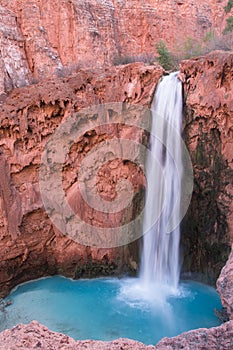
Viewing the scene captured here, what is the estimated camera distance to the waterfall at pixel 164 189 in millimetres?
9328

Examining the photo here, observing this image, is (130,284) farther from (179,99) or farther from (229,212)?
(179,99)

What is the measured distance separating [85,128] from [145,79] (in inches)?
85.6

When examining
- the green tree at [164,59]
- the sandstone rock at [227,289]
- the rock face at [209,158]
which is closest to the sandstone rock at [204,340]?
the sandstone rock at [227,289]

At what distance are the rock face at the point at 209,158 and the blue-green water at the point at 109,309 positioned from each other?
1.02m

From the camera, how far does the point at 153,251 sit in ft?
31.7

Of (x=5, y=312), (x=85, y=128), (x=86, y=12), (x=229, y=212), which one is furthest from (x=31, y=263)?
(x=86, y=12)

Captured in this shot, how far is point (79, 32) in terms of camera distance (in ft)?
40.7

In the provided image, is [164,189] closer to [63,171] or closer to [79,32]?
[63,171]

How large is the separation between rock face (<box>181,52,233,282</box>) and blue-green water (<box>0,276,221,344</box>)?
3.36 ft

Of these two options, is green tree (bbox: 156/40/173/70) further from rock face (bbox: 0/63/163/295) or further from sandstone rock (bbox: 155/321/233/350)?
sandstone rock (bbox: 155/321/233/350)

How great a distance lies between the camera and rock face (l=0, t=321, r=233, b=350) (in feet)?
7.88

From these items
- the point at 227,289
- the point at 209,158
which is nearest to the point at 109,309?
the point at 209,158

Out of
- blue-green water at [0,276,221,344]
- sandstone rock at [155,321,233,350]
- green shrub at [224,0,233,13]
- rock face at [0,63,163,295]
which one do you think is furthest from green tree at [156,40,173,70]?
sandstone rock at [155,321,233,350]

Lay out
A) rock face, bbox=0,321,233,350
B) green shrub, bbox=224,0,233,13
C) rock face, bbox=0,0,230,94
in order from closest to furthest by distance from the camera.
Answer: rock face, bbox=0,321,233,350, rock face, bbox=0,0,230,94, green shrub, bbox=224,0,233,13
